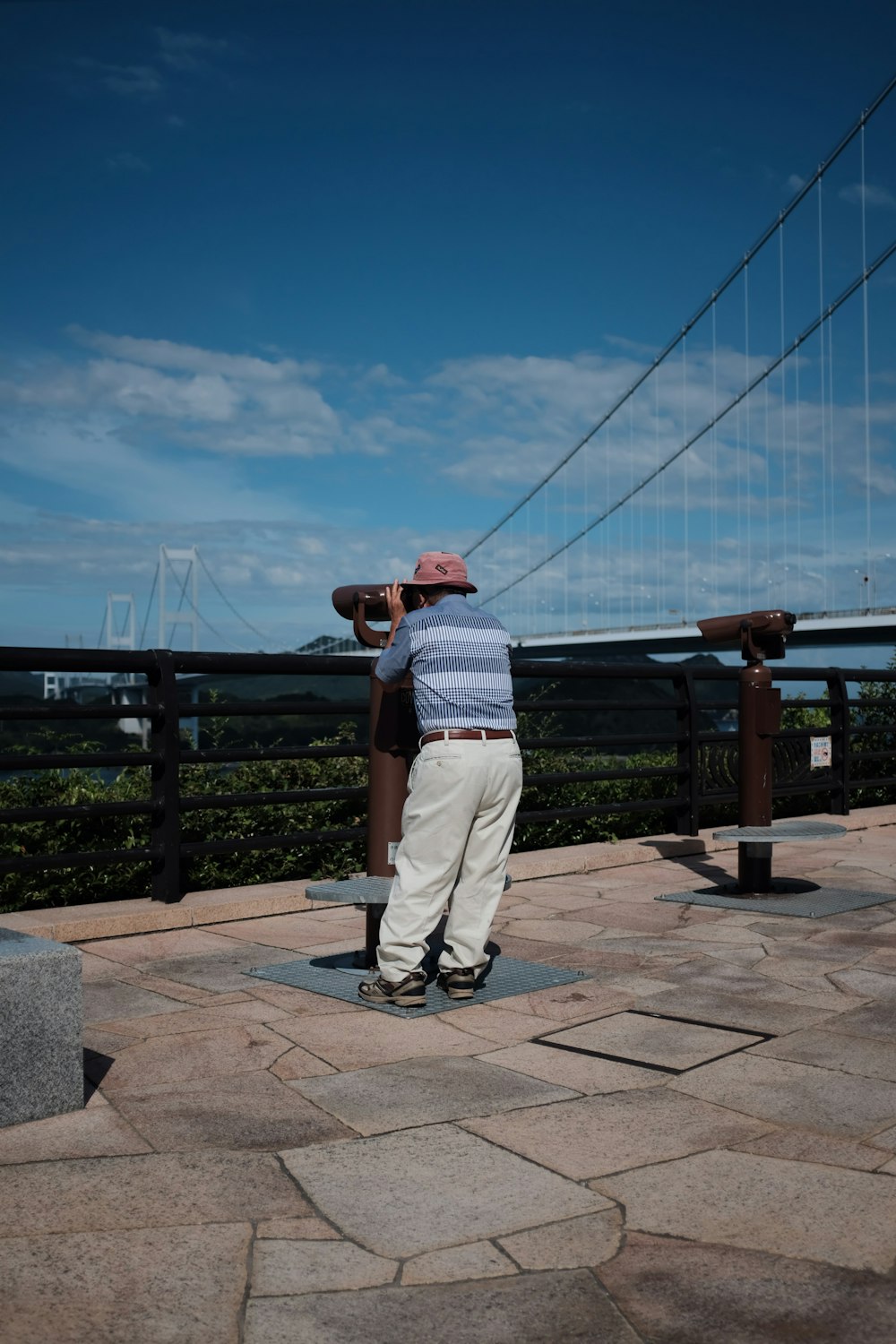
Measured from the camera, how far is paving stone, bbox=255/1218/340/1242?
7.39 feet

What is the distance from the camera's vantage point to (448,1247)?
2225mm

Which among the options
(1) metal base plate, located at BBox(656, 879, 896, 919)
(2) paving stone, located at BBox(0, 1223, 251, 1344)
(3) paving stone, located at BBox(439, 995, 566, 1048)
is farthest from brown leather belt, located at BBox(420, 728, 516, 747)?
Answer: (1) metal base plate, located at BBox(656, 879, 896, 919)

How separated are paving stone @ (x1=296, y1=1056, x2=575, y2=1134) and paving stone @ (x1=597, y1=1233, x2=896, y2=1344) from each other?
31.4 inches

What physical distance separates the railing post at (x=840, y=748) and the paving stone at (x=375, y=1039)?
258 inches

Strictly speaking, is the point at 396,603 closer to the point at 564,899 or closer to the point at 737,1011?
the point at 737,1011

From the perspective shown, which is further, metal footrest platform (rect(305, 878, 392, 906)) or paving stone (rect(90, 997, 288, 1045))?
metal footrest platform (rect(305, 878, 392, 906))

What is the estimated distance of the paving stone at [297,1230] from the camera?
225cm

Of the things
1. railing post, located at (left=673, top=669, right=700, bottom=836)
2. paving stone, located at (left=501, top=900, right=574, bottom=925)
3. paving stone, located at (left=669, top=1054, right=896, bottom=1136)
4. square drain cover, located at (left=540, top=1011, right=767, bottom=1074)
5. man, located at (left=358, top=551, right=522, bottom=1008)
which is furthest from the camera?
railing post, located at (left=673, top=669, right=700, bottom=836)

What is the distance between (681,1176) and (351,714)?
4.02m

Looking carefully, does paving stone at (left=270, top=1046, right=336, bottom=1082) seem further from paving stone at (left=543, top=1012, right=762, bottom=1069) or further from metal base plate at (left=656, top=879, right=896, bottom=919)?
metal base plate at (left=656, top=879, right=896, bottom=919)

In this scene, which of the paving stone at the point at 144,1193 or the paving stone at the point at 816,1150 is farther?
the paving stone at the point at 816,1150

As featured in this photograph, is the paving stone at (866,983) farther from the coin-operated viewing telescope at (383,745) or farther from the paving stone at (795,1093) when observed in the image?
the coin-operated viewing telescope at (383,745)

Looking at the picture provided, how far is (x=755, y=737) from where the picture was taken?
626 centimetres

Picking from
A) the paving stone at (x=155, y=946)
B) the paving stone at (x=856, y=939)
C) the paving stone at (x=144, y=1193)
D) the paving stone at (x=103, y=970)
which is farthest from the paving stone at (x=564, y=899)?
the paving stone at (x=144, y=1193)
